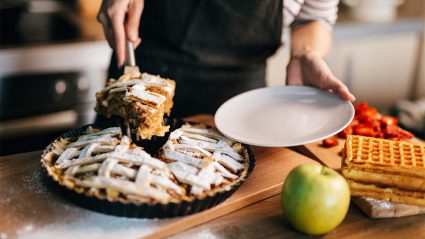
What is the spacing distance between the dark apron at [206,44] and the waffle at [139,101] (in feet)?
0.94

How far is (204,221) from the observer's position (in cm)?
105

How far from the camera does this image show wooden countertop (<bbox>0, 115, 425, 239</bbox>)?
996 millimetres

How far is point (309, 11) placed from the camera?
1689mm

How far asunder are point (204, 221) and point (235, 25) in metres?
0.81

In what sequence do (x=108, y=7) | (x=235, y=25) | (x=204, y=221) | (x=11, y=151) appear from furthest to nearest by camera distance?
(x=11, y=151) < (x=235, y=25) < (x=108, y=7) < (x=204, y=221)

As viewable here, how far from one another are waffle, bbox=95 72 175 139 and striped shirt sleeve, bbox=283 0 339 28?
576 millimetres

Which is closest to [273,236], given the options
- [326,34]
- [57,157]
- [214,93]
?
[57,157]

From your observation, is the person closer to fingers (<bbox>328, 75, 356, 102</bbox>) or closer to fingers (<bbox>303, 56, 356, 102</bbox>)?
fingers (<bbox>303, 56, 356, 102</bbox>)

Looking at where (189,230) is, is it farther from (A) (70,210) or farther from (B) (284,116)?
(B) (284,116)

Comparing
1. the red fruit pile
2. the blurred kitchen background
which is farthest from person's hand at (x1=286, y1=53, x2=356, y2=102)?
the blurred kitchen background

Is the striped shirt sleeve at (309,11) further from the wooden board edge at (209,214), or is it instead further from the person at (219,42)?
the wooden board edge at (209,214)

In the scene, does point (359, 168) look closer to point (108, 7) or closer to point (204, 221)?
point (204, 221)

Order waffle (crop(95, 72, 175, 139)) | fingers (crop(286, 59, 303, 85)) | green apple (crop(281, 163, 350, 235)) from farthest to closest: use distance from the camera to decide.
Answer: fingers (crop(286, 59, 303, 85)), waffle (crop(95, 72, 175, 139)), green apple (crop(281, 163, 350, 235))

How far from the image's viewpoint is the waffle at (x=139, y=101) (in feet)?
4.02
